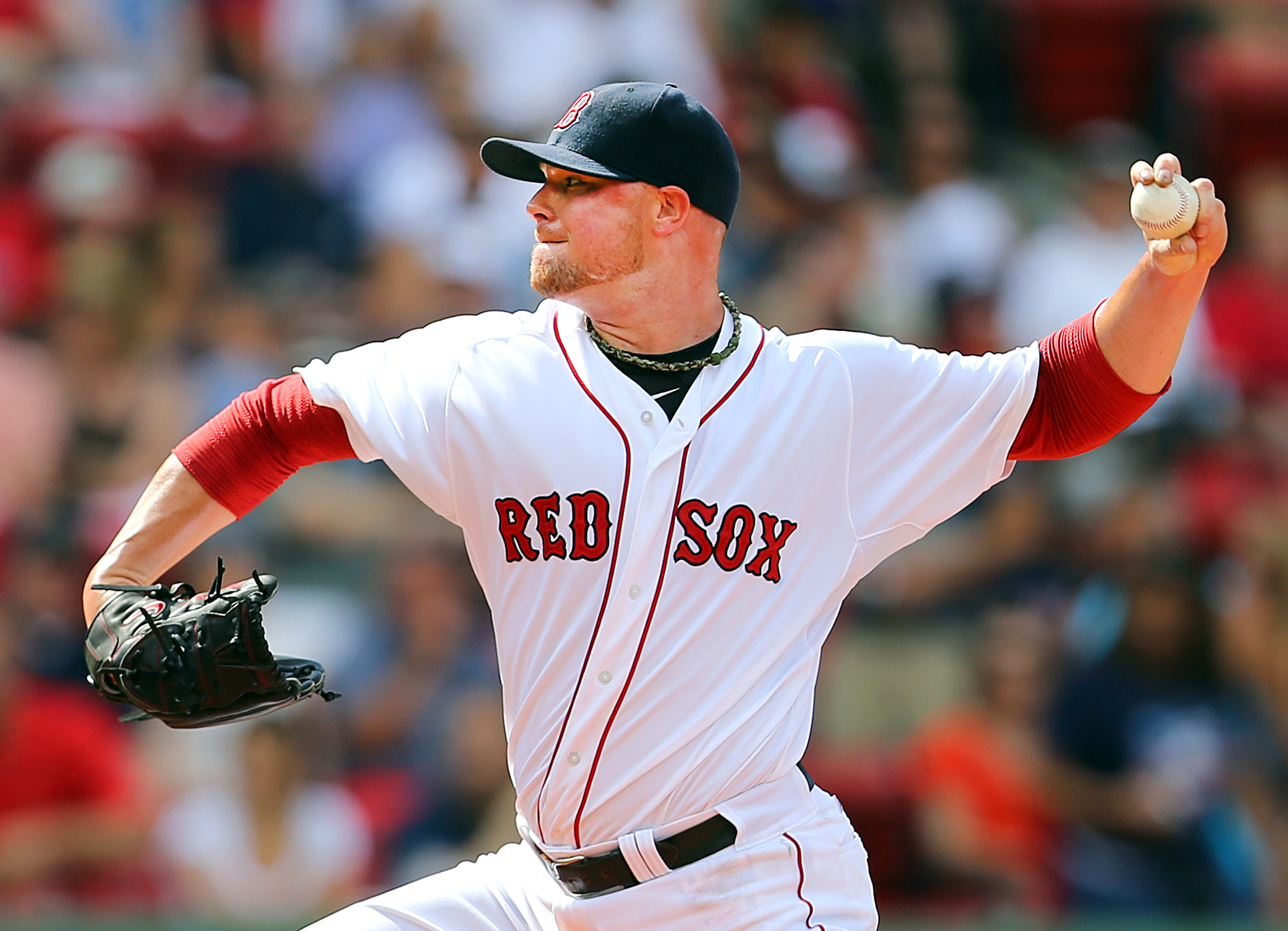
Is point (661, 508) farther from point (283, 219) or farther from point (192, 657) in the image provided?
point (283, 219)

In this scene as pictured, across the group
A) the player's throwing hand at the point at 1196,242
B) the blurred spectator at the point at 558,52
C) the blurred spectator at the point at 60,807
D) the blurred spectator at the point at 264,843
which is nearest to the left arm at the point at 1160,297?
the player's throwing hand at the point at 1196,242

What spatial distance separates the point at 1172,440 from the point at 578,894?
15.7 feet

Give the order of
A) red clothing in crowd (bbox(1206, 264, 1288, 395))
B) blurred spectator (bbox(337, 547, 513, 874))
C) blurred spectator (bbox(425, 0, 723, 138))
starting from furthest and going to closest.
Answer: blurred spectator (bbox(425, 0, 723, 138)), red clothing in crowd (bbox(1206, 264, 1288, 395)), blurred spectator (bbox(337, 547, 513, 874))

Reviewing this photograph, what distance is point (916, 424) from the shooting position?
289 centimetres

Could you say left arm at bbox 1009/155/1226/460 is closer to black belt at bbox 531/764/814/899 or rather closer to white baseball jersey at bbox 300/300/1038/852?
white baseball jersey at bbox 300/300/1038/852

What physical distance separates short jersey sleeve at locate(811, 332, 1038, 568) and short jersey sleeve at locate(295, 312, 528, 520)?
64 cm

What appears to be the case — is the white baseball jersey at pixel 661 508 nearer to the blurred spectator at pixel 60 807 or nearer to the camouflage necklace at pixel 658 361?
the camouflage necklace at pixel 658 361

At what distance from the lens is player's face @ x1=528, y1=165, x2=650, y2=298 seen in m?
2.87

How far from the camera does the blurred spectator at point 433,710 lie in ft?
19.1

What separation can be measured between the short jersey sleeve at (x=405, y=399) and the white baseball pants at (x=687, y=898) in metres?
0.63

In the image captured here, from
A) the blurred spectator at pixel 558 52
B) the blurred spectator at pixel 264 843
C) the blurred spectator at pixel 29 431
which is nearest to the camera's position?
the blurred spectator at pixel 264 843

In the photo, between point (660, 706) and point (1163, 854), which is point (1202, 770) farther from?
point (660, 706)

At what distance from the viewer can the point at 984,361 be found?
2.93 meters

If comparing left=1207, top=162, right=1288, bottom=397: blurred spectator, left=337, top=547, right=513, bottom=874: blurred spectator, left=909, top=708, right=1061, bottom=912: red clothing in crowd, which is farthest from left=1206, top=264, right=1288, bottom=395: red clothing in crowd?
left=337, top=547, right=513, bottom=874: blurred spectator
